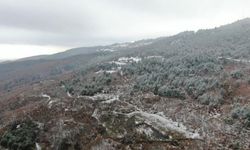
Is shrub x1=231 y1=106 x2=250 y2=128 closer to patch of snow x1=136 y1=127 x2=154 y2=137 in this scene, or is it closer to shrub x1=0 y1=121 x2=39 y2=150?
patch of snow x1=136 y1=127 x2=154 y2=137

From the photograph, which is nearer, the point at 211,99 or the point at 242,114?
the point at 242,114

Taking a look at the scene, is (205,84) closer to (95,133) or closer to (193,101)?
(193,101)

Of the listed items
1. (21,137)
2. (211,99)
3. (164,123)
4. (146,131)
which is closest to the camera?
(146,131)

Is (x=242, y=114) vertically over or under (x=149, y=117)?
under

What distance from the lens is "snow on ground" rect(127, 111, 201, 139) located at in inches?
1746

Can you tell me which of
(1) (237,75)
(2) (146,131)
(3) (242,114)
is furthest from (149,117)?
(1) (237,75)

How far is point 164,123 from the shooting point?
1922 inches

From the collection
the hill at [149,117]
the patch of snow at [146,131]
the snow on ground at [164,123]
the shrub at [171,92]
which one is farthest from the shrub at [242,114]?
the shrub at [171,92]

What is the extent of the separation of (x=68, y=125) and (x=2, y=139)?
35.5ft

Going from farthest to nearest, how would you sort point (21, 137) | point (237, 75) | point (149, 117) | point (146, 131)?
point (237, 75) → point (149, 117) → point (21, 137) → point (146, 131)

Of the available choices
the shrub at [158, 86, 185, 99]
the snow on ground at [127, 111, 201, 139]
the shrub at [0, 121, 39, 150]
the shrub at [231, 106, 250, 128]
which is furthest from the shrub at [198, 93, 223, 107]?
the shrub at [0, 121, 39, 150]

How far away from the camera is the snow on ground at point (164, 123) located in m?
44.3

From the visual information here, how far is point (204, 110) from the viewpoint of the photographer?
5450 cm

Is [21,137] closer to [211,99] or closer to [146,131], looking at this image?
[146,131]
